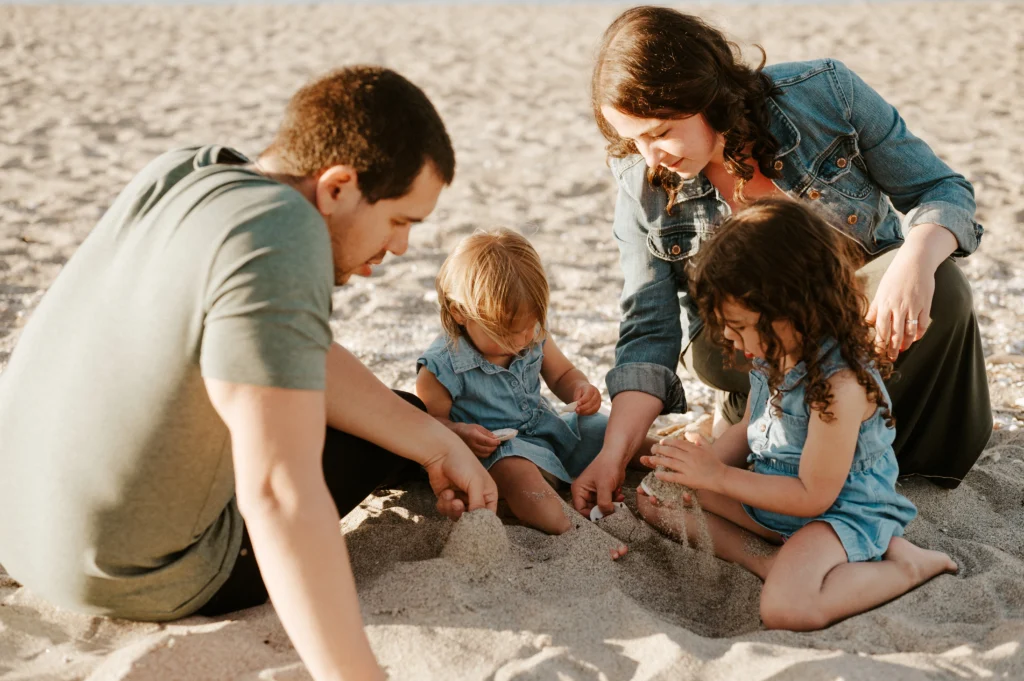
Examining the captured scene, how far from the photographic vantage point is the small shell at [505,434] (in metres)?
2.72

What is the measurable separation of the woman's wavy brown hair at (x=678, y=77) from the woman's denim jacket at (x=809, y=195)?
16 cm

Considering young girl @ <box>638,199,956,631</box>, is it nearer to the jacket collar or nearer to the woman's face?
the woman's face

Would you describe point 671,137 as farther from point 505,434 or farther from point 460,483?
point 460,483

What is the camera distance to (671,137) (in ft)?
8.29

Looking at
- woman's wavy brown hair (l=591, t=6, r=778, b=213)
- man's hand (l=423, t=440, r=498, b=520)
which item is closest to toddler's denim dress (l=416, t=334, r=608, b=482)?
man's hand (l=423, t=440, r=498, b=520)

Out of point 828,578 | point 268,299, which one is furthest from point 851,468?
point 268,299

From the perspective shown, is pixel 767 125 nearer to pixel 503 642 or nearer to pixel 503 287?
pixel 503 287

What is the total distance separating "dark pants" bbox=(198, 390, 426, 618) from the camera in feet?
6.65

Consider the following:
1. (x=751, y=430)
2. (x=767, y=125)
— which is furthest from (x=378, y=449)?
(x=767, y=125)

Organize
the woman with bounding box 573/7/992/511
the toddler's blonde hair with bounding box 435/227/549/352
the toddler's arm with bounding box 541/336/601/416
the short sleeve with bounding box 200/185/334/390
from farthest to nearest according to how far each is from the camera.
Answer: the toddler's arm with bounding box 541/336/601/416
the toddler's blonde hair with bounding box 435/227/549/352
the woman with bounding box 573/7/992/511
the short sleeve with bounding box 200/185/334/390

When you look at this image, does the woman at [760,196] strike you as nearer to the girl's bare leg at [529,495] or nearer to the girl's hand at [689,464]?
the girl's bare leg at [529,495]

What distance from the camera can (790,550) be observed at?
7.29ft

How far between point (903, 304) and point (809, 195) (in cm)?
58

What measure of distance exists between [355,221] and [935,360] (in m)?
1.80
